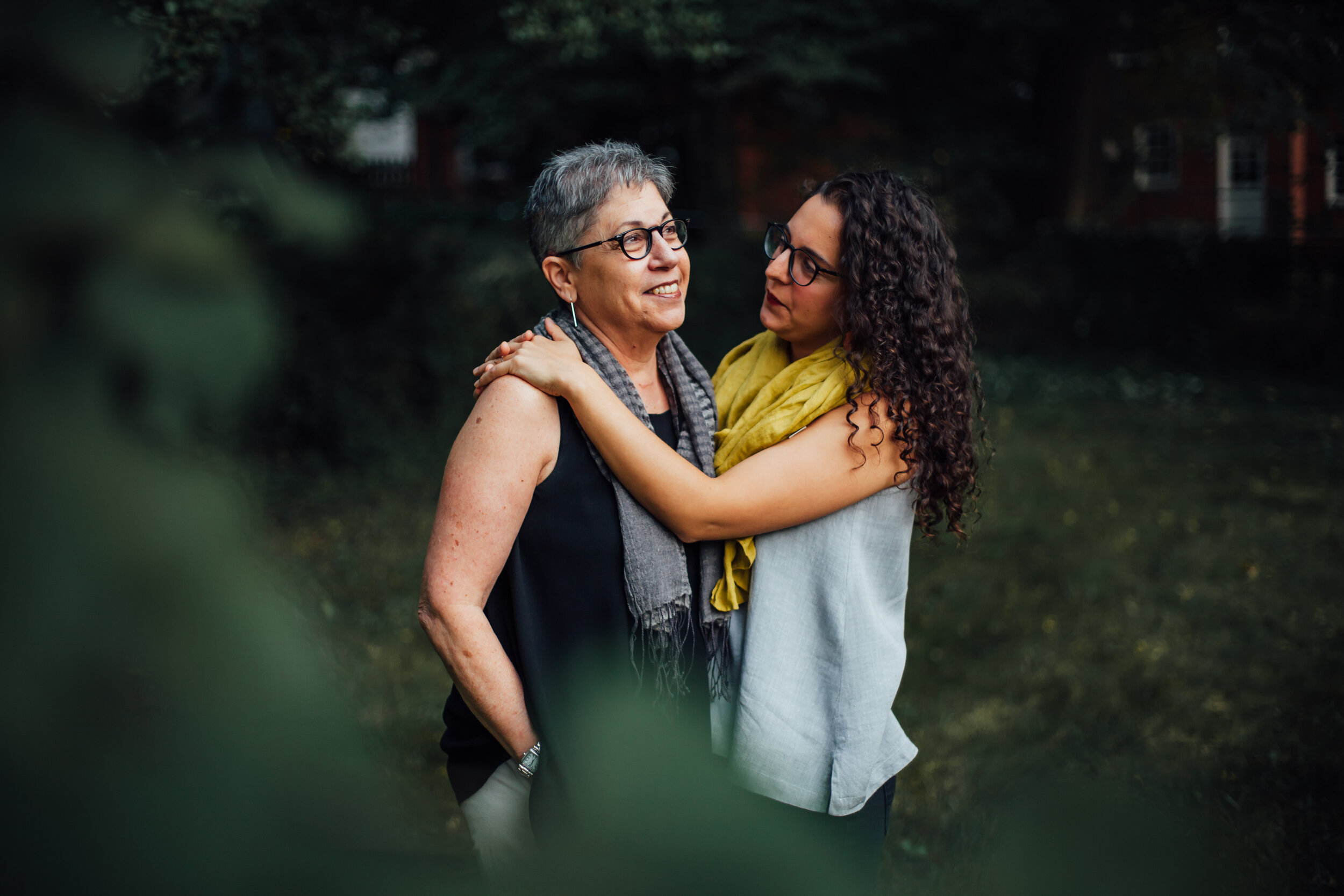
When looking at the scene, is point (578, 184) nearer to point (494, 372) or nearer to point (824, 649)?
point (494, 372)

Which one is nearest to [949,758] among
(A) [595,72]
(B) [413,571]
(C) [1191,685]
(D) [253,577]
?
(C) [1191,685]

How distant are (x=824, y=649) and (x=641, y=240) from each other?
911mm

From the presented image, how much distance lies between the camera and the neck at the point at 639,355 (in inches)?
81.1

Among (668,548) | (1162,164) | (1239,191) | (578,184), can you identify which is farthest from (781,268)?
(1162,164)

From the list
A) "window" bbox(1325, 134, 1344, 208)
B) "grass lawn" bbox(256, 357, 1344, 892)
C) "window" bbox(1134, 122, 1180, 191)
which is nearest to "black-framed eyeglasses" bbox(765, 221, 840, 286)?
"grass lawn" bbox(256, 357, 1344, 892)

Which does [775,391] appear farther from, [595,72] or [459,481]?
[595,72]

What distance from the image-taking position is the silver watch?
182 cm

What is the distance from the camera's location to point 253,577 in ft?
1.88

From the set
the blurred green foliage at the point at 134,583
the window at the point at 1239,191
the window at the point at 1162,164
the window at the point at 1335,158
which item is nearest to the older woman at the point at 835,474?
the blurred green foliage at the point at 134,583

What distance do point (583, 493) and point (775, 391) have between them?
20.4 inches

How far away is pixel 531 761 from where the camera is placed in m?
1.83

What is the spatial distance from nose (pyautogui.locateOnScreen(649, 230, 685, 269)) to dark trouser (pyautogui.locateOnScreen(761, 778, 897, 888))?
3.61 feet

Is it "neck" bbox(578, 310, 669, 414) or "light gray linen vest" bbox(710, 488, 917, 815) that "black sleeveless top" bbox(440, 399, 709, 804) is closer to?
"light gray linen vest" bbox(710, 488, 917, 815)

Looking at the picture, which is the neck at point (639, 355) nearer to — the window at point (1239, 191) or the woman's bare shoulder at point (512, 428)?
the woman's bare shoulder at point (512, 428)
